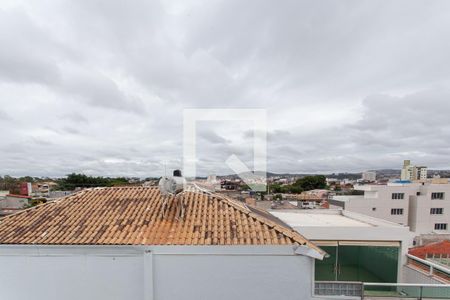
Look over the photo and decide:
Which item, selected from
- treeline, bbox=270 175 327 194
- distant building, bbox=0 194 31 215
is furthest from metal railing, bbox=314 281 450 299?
treeline, bbox=270 175 327 194

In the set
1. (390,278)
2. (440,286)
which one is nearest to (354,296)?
(440,286)

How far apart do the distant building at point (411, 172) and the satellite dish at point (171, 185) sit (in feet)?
250

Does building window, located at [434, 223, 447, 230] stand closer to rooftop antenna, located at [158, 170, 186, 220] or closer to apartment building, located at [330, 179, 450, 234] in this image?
apartment building, located at [330, 179, 450, 234]

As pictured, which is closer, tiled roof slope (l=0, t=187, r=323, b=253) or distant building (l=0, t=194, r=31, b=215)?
tiled roof slope (l=0, t=187, r=323, b=253)

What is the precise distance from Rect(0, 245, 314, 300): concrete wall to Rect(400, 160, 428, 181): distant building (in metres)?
75.5

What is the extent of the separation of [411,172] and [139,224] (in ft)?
292

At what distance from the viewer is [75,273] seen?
6094 millimetres

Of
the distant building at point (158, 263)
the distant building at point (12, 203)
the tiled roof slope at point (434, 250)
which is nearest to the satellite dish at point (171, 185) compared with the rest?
the distant building at point (158, 263)

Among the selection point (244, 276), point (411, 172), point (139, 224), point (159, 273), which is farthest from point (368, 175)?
point (159, 273)

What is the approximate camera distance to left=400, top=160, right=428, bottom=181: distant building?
69525 mm

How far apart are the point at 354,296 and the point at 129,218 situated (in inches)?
251

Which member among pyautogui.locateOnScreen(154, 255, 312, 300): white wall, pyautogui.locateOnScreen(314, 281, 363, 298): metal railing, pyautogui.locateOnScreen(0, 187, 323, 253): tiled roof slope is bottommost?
pyautogui.locateOnScreen(314, 281, 363, 298): metal railing

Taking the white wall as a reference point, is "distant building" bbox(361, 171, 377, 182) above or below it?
below

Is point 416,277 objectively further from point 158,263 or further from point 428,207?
point 428,207
